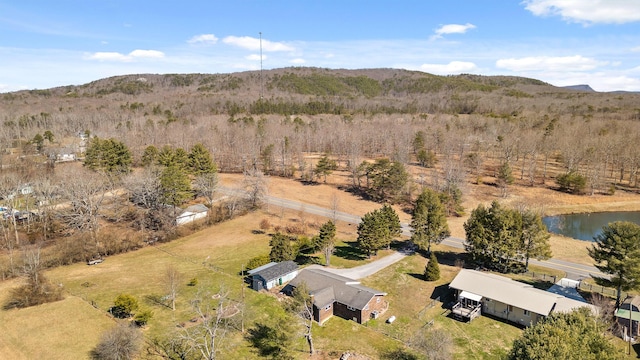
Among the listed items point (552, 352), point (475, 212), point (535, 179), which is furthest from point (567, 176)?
point (552, 352)

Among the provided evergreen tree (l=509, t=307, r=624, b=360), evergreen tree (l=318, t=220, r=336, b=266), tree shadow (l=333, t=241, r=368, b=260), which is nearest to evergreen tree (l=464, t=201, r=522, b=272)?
tree shadow (l=333, t=241, r=368, b=260)

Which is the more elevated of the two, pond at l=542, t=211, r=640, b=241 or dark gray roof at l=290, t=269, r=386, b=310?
dark gray roof at l=290, t=269, r=386, b=310

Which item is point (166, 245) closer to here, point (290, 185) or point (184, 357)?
point (184, 357)

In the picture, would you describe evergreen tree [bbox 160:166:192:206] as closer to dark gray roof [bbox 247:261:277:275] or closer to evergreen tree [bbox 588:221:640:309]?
dark gray roof [bbox 247:261:277:275]

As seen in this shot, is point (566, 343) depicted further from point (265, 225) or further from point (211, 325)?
point (265, 225)

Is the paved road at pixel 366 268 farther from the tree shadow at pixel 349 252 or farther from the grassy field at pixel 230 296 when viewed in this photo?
the tree shadow at pixel 349 252

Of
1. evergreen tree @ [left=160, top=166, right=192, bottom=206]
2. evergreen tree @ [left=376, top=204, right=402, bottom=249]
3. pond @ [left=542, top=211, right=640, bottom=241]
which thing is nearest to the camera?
evergreen tree @ [left=376, top=204, right=402, bottom=249]

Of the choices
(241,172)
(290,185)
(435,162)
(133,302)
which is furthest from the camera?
(435,162)
